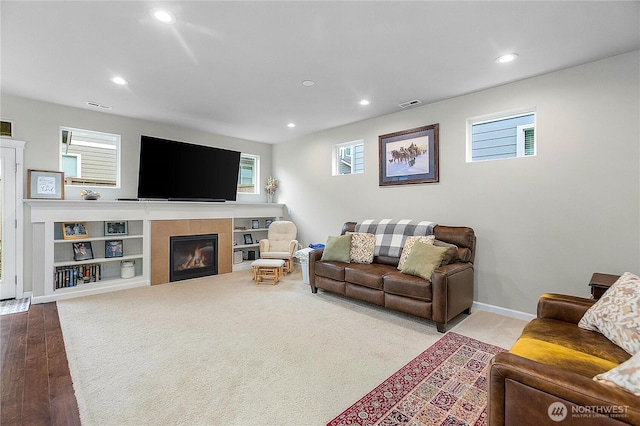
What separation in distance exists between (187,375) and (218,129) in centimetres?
441

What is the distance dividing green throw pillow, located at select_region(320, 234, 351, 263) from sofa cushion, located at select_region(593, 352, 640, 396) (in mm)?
3088

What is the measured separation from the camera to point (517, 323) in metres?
3.22

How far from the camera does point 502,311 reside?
3494 millimetres

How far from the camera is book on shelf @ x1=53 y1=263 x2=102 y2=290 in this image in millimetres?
4098

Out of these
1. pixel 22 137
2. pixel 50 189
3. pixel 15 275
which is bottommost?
pixel 15 275

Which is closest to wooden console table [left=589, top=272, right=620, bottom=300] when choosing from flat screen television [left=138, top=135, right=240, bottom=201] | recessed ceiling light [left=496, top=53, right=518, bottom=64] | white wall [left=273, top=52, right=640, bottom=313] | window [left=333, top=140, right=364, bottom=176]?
white wall [left=273, top=52, right=640, bottom=313]

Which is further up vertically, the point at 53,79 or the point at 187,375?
the point at 53,79

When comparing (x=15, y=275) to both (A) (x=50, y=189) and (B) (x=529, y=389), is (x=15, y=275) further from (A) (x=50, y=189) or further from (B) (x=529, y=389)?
(B) (x=529, y=389)

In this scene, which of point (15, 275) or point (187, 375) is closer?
→ point (187, 375)

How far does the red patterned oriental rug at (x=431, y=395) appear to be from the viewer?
1.76 metres

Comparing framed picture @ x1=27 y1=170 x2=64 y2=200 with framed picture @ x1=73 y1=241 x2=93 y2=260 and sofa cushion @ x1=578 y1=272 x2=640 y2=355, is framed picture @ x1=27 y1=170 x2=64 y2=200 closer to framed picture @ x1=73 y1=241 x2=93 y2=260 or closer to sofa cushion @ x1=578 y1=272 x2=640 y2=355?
framed picture @ x1=73 y1=241 x2=93 y2=260

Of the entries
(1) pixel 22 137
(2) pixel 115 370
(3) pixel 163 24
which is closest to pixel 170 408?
(2) pixel 115 370

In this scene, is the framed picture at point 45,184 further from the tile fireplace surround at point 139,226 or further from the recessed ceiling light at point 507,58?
the recessed ceiling light at point 507,58

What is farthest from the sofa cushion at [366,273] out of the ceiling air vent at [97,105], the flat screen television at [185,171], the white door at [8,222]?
the white door at [8,222]
